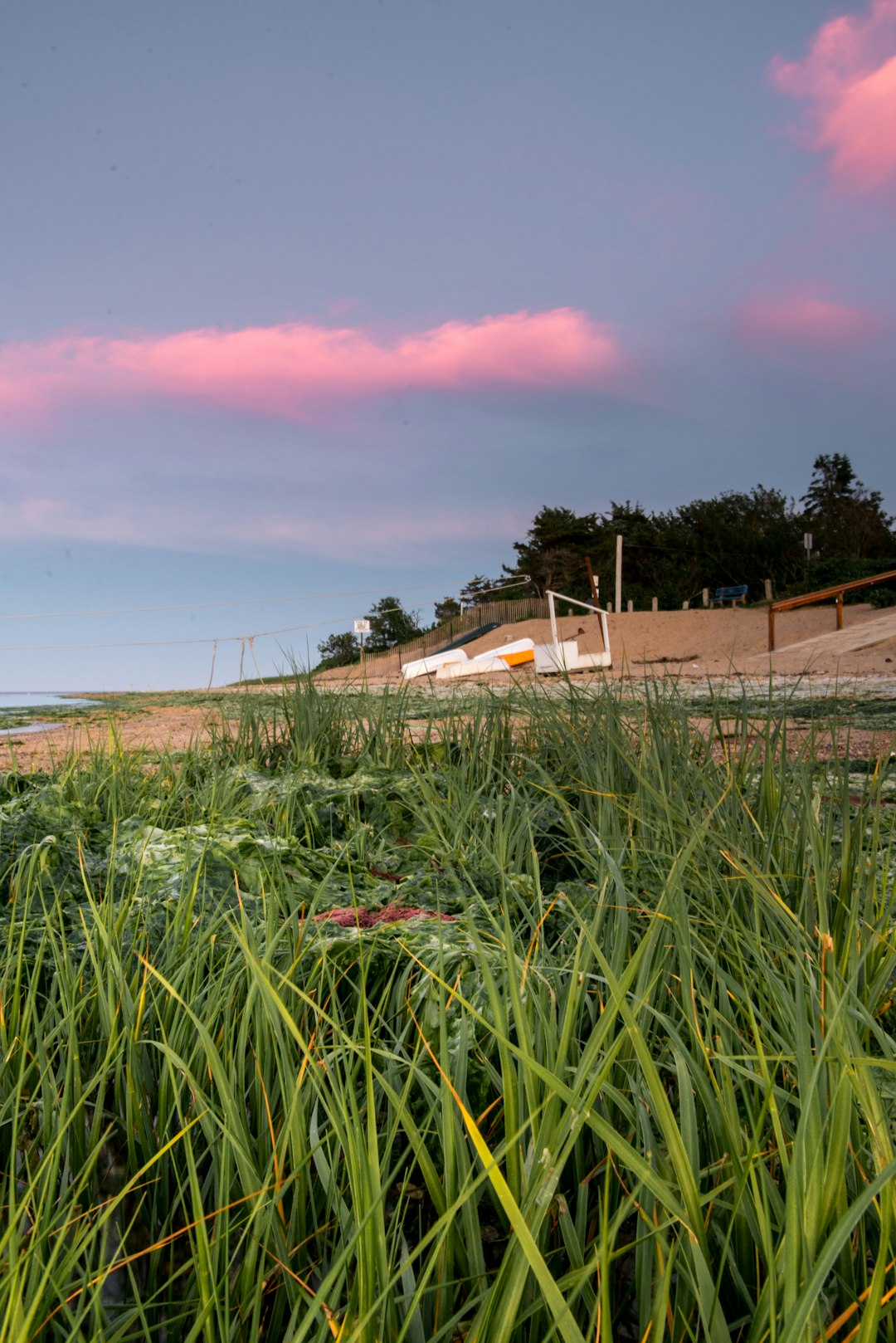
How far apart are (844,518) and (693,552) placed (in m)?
7.85

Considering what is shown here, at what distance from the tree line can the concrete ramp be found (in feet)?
39.0

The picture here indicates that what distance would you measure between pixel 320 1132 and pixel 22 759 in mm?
4745

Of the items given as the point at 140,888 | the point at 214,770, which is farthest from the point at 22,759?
the point at 140,888

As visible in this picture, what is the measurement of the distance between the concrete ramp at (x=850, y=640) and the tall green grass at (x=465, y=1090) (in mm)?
11504

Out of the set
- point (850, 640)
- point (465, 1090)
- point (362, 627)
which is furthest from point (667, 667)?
point (850, 640)

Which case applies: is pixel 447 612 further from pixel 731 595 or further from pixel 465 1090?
pixel 465 1090

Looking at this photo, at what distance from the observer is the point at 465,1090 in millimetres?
1100

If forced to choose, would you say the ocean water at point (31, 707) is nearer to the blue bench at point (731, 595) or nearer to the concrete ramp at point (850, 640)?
the concrete ramp at point (850, 640)

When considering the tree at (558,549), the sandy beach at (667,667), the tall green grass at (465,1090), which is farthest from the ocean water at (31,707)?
the tree at (558,549)

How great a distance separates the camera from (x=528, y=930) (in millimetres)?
1651

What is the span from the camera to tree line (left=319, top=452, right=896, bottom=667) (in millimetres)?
30359

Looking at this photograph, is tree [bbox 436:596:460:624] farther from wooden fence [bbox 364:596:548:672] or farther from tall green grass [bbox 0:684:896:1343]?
tall green grass [bbox 0:684:896:1343]

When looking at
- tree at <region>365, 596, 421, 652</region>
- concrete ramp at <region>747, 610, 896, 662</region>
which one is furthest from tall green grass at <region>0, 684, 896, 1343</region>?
tree at <region>365, 596, 421, 652</region>

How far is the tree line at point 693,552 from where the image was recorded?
30359mm
